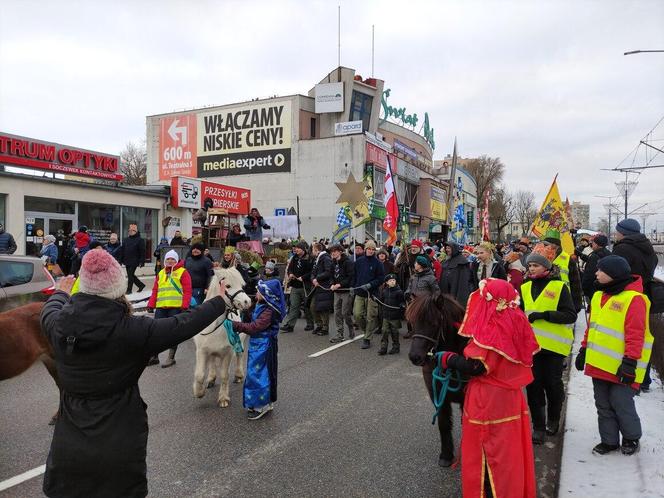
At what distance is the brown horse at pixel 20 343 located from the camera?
4531 mm

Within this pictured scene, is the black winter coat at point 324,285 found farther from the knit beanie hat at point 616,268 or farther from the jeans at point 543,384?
the knit beanie hat at point 616,268

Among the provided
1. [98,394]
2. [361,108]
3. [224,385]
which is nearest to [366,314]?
→ [224,385]

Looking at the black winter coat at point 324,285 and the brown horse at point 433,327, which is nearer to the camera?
the brown horse at point 433,327

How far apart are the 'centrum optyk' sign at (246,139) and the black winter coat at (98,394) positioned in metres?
33.8

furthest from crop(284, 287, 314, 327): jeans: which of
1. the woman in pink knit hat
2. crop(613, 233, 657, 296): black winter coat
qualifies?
the woman in pink knit hat

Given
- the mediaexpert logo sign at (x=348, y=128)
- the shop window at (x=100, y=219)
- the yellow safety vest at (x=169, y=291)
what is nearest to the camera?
Result: the yellow safety vest at (x=169, y=291)

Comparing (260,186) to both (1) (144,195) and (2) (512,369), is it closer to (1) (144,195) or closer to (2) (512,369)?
(1) (144,195)

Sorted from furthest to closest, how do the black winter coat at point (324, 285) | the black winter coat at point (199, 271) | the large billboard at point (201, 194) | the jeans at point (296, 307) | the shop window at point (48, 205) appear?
the large billboard at point (201, 194), the shop window at point (48, 205), the jeans at point (296, 307), the black winter coat at point (324, 285), the black winter coat at point (199, 271)

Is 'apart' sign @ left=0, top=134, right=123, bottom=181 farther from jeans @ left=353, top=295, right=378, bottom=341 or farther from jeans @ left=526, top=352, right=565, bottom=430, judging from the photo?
jeans @ left=526, top=352, right=565, bottom=430

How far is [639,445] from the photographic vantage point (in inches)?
169

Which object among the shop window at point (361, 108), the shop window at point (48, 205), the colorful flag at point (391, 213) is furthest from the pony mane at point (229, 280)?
the shop window at point (361, 108)

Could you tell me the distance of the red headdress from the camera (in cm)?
312

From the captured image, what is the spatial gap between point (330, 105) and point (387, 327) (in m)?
28.9

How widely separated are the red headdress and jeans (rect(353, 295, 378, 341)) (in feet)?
20.8
